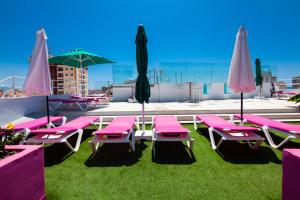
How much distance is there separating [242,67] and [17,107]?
7428 millimetres

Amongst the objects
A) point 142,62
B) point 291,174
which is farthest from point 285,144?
point 142,62

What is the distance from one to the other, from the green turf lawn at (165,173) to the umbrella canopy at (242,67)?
60.0 inches

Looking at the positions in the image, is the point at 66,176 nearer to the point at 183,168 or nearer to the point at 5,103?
the point at 183,168

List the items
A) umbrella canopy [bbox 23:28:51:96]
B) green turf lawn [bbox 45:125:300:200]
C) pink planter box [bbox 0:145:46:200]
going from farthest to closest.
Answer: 1. umbrella canopy [bbox 23:28:51:96]
2. green turf lawn [bbox 45:125:300:200]
3. pink planter box [bbox 0:145:46:200]

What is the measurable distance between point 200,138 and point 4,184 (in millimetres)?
4334

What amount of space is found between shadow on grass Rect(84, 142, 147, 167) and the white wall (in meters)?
4.04

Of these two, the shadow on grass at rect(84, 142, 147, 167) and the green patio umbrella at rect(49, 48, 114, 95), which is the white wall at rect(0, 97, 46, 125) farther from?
the shadow on grass at rect(84, 142, 147, 167)

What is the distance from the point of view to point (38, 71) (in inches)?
180

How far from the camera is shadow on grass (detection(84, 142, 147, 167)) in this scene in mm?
3492

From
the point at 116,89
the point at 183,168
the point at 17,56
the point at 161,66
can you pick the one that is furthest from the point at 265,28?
the point at 17,56

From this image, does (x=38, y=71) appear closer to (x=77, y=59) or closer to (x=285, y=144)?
(x=77, y=59)

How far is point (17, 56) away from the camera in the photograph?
166 feet

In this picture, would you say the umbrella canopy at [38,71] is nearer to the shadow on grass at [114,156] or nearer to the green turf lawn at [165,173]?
the green turf lawn at [165,173]

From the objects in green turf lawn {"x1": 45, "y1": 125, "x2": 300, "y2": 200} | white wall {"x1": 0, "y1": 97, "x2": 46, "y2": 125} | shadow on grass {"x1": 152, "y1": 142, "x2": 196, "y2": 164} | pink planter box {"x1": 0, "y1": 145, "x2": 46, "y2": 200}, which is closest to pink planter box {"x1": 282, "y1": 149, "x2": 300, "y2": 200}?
green turf lawn {"x1": 45, "y1": 125, "x2": 300, "y2": 200}
